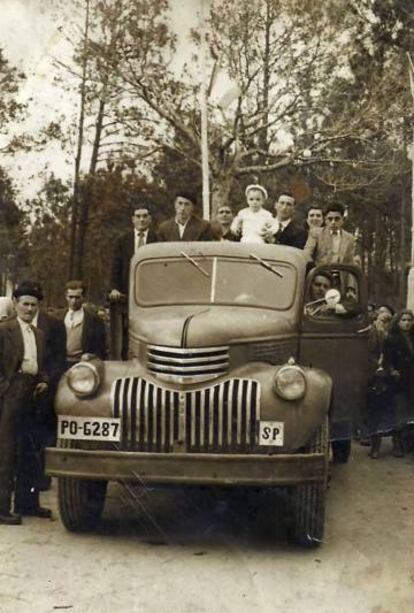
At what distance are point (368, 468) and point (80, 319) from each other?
10.2 feet

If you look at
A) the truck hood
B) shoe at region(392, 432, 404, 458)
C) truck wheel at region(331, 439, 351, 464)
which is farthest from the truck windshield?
shoe at region(392, 432, 404, 458)

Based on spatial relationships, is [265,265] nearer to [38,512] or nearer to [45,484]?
[38,512]

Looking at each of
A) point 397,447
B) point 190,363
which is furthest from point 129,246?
point 397,447

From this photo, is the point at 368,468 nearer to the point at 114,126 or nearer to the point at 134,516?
the point at 134,516

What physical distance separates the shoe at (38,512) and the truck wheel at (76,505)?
452mm

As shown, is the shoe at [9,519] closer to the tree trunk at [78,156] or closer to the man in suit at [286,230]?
the man in suit at [286,230]

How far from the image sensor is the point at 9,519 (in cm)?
625

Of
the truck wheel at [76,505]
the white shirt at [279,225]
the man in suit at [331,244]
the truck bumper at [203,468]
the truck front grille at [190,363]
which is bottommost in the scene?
the truck wheel at [76,505]

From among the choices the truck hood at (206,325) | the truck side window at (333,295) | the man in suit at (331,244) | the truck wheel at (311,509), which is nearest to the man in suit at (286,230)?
the man in suit at (331,244)

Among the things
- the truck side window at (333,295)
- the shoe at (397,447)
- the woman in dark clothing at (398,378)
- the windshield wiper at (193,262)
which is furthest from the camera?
the shoe at (397,447)

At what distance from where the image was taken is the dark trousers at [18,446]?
246 inches

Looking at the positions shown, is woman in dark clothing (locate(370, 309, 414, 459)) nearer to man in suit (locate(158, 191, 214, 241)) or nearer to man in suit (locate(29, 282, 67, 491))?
man in suit (locate(158, 191, 214, 241))

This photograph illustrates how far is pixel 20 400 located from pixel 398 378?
4.39 metres

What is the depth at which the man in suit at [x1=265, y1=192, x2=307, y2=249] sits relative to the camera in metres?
8.42
